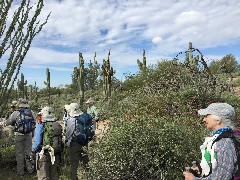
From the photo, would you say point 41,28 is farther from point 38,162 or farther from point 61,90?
point 61,90

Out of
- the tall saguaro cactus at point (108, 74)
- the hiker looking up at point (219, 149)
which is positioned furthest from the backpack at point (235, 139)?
the tall saguaro cactus at point (108, 74)

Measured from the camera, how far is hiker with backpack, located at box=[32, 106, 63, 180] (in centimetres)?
640

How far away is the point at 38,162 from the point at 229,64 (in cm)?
3268

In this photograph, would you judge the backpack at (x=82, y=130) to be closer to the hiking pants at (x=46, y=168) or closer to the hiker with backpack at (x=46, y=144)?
the hiker with backpack at (x=46, y=144)

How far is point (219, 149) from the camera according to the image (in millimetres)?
3217

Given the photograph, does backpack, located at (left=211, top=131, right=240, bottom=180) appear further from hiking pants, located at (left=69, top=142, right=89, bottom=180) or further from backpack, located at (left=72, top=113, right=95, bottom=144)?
hiking pants, located at (left=69, top=142, right=89, bottom=180)

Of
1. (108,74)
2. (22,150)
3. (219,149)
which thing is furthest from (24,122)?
(108,74)

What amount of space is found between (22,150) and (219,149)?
6321 millimetres

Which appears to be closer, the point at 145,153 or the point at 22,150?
the point at 145,153

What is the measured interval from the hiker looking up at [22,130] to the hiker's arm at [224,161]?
592 cm

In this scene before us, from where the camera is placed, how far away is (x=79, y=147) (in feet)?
22.5

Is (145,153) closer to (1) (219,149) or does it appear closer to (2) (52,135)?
(2) (52,135)

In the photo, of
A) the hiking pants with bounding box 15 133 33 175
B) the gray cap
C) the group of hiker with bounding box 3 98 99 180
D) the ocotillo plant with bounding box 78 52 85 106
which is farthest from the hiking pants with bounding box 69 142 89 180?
the ocotillo plant with bounding box 78 52 85 106

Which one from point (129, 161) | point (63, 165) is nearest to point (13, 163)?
point (63, 165)
